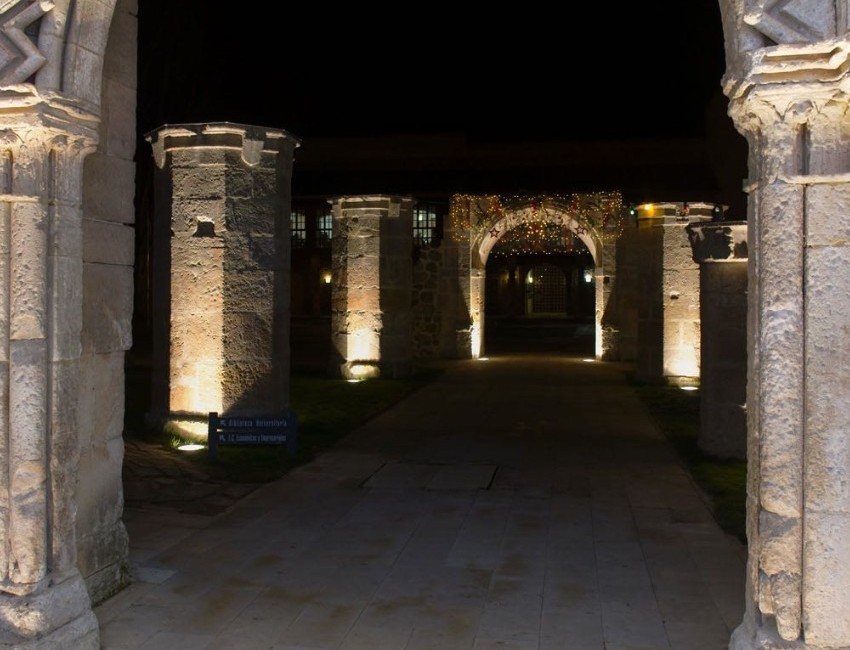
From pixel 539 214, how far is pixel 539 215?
6cm

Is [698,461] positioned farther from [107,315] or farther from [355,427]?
[107,315]

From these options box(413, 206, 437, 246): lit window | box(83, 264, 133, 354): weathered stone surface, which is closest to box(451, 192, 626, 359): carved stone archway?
box(413, 206, 437, 246): lit window

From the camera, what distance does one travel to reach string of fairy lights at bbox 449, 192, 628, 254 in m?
18.5

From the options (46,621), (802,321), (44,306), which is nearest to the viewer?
(802,321)

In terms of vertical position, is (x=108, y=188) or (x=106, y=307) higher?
(x=108, y=188)

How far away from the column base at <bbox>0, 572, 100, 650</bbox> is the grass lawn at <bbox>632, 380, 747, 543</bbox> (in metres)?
3.69

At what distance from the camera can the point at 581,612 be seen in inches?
152

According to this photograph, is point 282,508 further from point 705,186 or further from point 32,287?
point 705,186

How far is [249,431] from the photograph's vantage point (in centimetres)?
745

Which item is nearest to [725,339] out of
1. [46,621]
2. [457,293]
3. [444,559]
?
[444,559]

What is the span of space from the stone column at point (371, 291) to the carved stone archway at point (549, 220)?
3.49 metres

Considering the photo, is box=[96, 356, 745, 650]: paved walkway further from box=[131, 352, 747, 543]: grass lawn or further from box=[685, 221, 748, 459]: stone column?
box=[685, 221, 748, 459]: stone column

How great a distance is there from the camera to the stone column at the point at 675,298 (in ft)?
43.7

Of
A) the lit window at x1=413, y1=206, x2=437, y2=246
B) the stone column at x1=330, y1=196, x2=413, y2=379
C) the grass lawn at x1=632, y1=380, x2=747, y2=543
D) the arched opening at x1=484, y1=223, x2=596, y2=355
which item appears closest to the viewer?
the grass lawn at x1=632, y1=380, x2=747, y2=543
